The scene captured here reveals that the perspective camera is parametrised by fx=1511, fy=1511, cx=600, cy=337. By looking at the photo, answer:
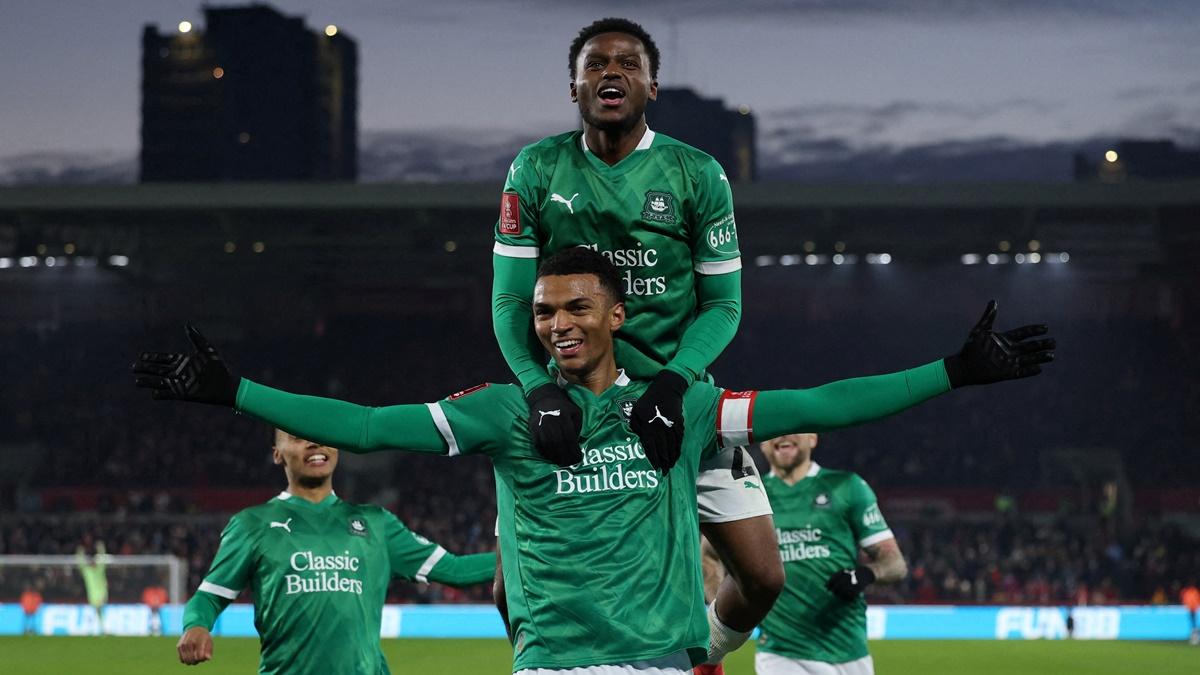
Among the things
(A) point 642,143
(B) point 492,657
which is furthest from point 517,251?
(B) point 492,657

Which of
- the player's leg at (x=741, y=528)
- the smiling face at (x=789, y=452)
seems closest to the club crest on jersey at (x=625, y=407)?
the player's leg at (x=741, y=528)

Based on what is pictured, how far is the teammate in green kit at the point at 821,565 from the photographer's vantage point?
8.48 meters

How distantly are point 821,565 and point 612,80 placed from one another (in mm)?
4572

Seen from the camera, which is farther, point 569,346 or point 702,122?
point 702,122

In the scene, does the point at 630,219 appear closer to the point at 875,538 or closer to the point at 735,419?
the point at 735,419

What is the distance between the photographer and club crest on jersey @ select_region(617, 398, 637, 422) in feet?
13.9

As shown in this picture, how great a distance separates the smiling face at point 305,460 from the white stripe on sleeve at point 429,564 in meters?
0.58

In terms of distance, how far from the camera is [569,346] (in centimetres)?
424

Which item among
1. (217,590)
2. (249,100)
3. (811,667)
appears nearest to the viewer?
(217,590)

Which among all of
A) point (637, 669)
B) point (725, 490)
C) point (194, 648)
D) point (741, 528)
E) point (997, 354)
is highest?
point (997, 354)

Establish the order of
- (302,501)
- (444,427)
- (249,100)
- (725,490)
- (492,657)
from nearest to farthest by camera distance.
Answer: (444,427), (725,490), (302,501), (492,657), (249,100)

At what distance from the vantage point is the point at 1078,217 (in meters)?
32.9

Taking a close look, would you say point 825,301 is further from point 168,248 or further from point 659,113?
point 168,248

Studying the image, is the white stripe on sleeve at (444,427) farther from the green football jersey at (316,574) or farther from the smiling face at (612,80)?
the green football jersey at (316,574)
